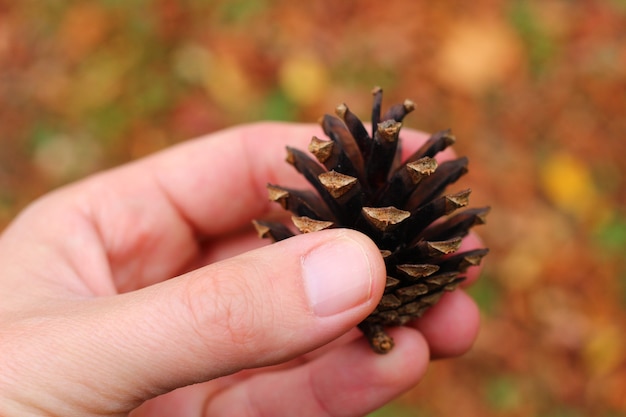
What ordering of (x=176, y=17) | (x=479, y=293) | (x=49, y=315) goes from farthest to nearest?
(x=176, y=17)
(x=479, y=293)
(x=49, y=315)

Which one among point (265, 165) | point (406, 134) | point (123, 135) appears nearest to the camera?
point (406, 134)

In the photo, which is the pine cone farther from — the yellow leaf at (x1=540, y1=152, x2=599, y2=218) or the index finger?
the yellow leaf at (x1=540, y1=152, x2=599, y2=218)

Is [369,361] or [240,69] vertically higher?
[240,69]

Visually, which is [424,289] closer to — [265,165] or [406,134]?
→ [406,134]

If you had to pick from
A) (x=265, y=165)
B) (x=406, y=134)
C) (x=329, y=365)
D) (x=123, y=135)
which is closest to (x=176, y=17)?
(x=123, y=135)

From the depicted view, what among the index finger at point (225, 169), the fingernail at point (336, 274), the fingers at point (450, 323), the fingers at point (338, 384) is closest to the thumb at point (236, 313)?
the fingernail at point (336, 274)

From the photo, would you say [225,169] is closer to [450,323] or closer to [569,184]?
[450,323]

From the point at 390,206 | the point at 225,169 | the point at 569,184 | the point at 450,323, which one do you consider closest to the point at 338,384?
the point at 450,323
